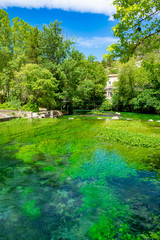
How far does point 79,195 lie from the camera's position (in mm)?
4219

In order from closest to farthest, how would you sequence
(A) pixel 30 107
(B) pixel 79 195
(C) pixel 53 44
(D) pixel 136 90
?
(B) pixel 79 195 → (A) pixel 30 107 → (C) pixel 53 44 → (D) pixel 136 90

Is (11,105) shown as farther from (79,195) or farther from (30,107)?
(79,195)

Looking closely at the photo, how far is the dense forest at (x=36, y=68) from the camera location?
26.4m

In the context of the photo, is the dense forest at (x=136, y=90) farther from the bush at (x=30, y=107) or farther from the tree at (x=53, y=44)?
the bush at (x=30, y=107)

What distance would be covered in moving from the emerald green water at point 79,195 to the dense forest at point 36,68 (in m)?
20.9

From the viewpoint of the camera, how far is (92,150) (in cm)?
816

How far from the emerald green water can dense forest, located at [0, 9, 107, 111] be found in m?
20.9

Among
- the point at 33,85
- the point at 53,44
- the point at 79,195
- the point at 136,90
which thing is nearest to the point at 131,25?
the point at 79,195

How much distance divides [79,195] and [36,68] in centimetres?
2640

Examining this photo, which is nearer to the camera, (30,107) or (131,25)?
(131,25)

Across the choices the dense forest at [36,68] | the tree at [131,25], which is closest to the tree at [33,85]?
the dense forest at [36,68]

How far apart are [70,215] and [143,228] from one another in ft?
5.16

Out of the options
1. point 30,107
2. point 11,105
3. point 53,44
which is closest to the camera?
point 11,105

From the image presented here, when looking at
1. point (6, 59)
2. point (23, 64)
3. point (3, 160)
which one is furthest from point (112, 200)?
point (6, 59)
